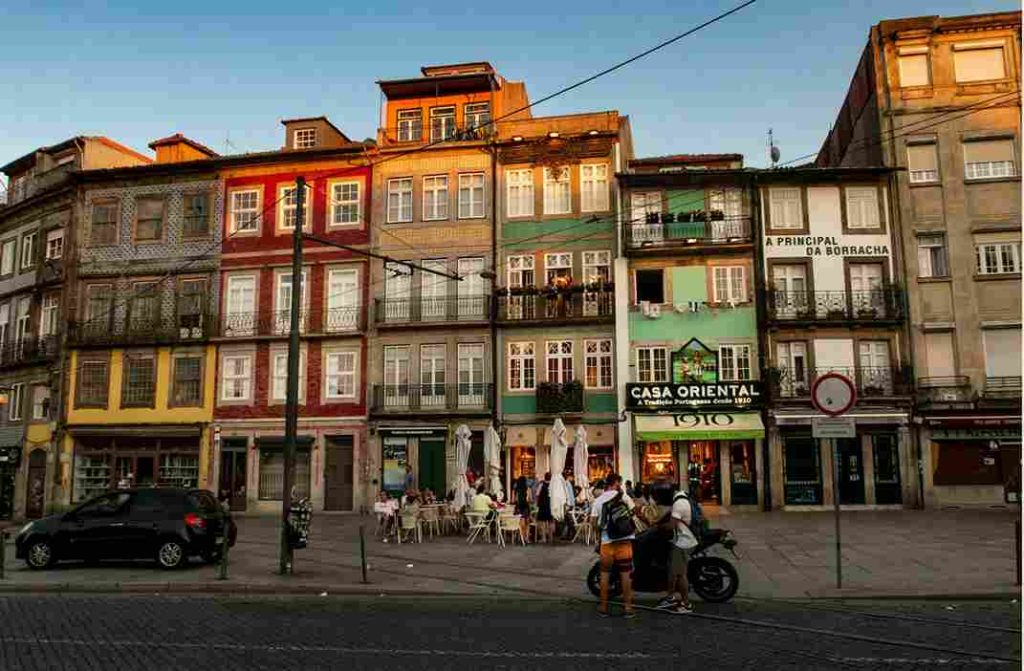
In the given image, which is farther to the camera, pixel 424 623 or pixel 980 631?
pixel 424 623

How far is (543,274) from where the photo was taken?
103 ft

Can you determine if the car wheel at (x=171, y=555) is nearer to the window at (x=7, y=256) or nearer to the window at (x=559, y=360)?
the window at (x=559, y=360)

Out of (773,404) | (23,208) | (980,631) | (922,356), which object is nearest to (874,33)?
(922,356)

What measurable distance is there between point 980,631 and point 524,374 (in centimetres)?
2217

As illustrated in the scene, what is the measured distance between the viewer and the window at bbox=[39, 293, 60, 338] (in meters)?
35.2

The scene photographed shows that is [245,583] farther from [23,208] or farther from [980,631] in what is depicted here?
[23,208]

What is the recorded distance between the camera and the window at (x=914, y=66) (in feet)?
99.5

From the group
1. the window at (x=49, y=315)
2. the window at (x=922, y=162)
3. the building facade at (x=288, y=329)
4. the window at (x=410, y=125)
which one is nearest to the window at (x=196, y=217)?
the building facade at (x=288, y=329)

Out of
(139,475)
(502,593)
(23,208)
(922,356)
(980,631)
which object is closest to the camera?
(980,631)

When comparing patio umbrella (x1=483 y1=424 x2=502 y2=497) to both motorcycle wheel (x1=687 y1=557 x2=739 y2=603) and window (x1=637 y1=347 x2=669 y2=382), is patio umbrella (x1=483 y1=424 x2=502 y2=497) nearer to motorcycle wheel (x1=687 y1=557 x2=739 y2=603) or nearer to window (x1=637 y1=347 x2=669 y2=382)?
window (x1=637 y1=347 x2=669 y2=382)

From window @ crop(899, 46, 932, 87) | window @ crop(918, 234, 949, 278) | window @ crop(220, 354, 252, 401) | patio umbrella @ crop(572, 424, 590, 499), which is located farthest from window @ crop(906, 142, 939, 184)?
window @ crop(220, 354, 252, 401)

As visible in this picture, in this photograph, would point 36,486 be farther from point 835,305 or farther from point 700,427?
point 835,305

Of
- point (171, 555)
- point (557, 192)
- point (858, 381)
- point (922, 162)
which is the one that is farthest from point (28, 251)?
point (922, 162)

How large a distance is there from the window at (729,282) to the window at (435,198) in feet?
35.7
